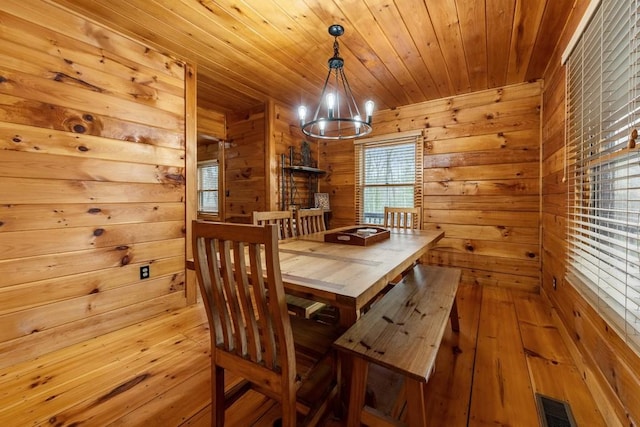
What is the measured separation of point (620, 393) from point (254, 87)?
3.70 metres

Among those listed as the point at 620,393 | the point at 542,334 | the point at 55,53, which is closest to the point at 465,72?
the point at 542,334

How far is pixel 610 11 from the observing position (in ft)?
4.30

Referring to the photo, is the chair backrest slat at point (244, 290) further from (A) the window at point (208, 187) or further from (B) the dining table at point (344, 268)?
(A) the window at point (208, 187)

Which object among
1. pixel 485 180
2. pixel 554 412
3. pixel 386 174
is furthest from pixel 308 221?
pixel 485 180

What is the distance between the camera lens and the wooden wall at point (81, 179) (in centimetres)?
169

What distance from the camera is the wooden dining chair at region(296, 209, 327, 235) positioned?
2454 mm

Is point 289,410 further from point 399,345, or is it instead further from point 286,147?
point 286,147

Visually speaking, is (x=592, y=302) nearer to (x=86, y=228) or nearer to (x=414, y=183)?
(x=414, y=183)

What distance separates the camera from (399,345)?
1.11 m

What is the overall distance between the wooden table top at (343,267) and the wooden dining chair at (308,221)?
0.43 metres

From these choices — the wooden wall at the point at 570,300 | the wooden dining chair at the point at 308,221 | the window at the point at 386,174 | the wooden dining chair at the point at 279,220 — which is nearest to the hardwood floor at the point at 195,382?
the wooden wall at the point at 570,300

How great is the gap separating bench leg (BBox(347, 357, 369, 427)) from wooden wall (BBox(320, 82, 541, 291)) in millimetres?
2725

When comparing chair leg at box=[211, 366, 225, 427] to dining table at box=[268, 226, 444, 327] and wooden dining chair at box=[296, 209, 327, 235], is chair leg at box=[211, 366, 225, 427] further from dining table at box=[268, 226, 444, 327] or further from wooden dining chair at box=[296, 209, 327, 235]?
wooden dining chair at box=[296, 209, 327, 235]

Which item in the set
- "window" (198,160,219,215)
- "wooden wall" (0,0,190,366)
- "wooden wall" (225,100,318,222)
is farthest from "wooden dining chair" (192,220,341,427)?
"window" (198,160,219,215)
